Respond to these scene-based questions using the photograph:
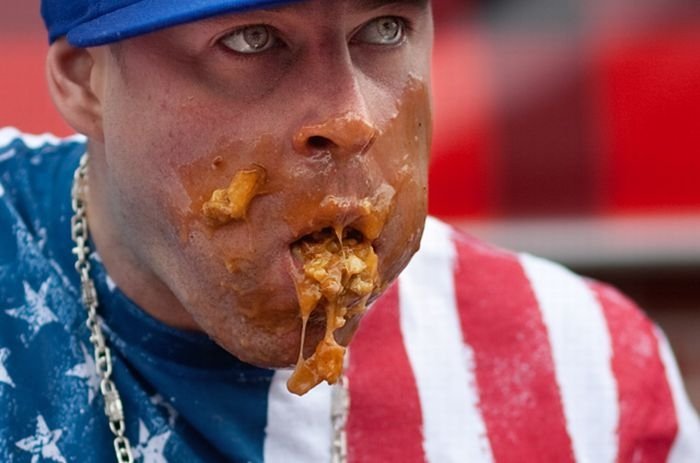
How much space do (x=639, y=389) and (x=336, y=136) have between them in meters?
0.92

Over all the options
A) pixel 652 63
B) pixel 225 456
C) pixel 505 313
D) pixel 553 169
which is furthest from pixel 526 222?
pixel 225 456

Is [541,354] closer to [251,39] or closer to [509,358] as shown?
[509,358]

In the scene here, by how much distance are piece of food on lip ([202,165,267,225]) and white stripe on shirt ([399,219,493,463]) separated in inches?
25.2

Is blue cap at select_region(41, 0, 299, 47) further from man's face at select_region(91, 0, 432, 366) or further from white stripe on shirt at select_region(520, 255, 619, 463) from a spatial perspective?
white stripe on shirt at select_region(520, 255, 619, 463)

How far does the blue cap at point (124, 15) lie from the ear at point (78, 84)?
0.06 m

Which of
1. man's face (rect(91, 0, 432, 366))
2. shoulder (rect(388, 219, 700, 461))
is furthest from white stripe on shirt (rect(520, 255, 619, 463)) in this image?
man's face (rect(91, 0, 432, 366))

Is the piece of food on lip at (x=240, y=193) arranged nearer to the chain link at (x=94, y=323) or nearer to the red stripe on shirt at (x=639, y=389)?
the chain link at (x=94, y=323)

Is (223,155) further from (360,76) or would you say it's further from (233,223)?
Answer: (360,76)

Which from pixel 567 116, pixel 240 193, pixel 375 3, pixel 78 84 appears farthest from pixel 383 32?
pixel 567 116

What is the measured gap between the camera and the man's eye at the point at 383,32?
1.89 m

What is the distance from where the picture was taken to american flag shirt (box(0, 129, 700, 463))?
2.11m

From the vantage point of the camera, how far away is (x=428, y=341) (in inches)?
95.0

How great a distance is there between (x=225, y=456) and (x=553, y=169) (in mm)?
2682

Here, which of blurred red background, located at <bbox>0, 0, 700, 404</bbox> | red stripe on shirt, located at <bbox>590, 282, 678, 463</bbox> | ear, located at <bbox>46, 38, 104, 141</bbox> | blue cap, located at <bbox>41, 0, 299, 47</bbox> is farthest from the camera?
blurred red background, located at <bbox>0, 0, 700, 404</bbox>
